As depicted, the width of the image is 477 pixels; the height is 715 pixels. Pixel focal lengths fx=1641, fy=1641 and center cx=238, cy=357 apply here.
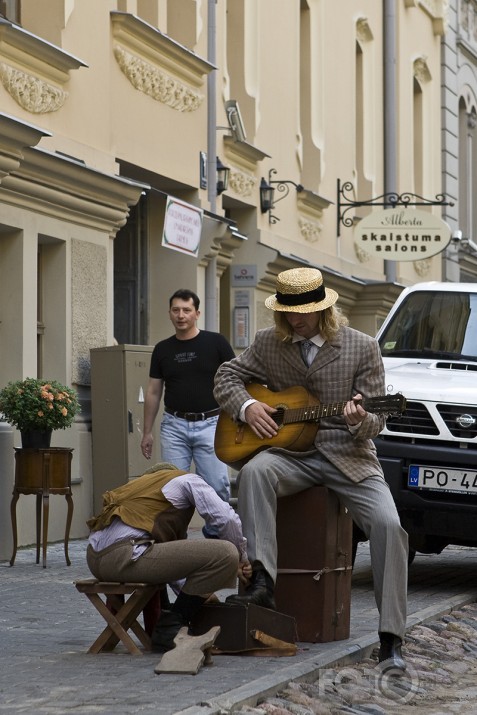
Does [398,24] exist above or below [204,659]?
above

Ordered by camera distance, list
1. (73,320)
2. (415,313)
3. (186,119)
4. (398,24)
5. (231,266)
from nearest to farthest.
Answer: (415,313) → (73,320) → (186,119) → (231,266) → (398,24)

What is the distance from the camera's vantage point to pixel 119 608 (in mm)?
7688

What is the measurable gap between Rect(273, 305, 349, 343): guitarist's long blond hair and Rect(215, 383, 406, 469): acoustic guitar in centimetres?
28

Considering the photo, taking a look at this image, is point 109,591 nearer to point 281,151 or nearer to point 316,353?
point 316,353

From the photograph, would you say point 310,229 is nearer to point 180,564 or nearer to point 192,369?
point 192,369

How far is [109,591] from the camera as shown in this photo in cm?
743

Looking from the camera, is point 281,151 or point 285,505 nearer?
point 285,505

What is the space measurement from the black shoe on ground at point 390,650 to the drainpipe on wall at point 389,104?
681 inches

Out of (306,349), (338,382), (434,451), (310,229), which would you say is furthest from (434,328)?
(310,229)

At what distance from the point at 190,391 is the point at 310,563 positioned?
142 inches

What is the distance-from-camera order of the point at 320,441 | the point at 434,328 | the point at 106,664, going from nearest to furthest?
the point at 106,664
the point at 320,441
the point at 434,328

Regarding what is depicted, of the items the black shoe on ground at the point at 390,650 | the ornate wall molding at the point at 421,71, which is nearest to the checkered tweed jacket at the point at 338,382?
the black shoe on ground at the point at 390,650

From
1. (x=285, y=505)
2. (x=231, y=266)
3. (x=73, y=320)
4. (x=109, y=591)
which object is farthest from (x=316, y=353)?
(x=231, y=266)

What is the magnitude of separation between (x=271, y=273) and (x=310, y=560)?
35.7ft
